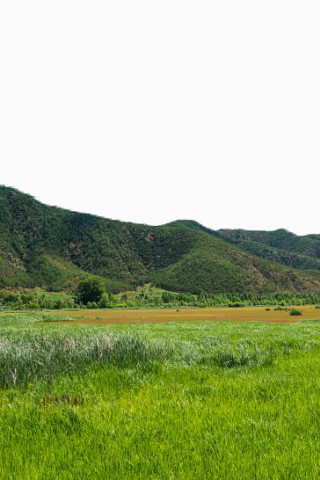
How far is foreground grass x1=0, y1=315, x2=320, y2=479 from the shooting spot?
3.37 metres

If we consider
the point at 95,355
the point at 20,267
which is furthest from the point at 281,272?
the point at 95,355

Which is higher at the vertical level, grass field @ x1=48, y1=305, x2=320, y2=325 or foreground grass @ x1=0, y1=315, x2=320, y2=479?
foreground grass @ x1=0, y1=315, x2=320, y2=479

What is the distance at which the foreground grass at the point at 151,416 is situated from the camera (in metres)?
3.37

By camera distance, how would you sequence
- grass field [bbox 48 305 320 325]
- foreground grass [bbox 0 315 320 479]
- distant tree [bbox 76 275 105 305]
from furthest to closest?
distant tree [bbox 76 275 105 305], grass field [bbox 48 305 320 325], foreground grass [bbox 0 315 320 479]

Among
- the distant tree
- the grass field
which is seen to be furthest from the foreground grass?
the distant tree

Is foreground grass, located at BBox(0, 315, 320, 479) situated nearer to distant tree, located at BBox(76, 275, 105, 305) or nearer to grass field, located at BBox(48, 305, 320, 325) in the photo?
grass field, located at BBox(48, 305, 320, 325)

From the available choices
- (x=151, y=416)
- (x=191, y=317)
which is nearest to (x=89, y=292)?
(x=191, y=317)

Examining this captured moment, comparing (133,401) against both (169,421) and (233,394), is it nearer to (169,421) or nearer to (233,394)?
(169,421)

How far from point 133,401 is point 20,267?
187620 mm

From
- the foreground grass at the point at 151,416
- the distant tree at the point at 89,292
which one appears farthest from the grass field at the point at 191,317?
the distant tree at the point at 89,292

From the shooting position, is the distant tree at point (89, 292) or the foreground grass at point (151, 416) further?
the distant tree at point (89, 292)

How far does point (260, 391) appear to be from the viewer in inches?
232

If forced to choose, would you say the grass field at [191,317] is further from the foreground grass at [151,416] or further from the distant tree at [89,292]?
the distant tree at [89,292]

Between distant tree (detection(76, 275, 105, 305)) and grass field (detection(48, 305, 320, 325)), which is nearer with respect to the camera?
grass field (detection(48, 305, 320, 325))
